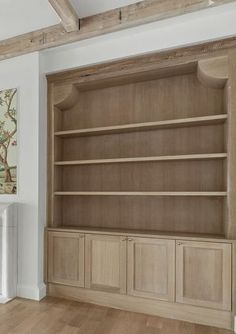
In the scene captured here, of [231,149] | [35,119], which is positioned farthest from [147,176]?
[35,119]

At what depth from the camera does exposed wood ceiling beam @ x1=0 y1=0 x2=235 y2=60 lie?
2.27 m

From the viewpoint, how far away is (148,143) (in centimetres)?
308

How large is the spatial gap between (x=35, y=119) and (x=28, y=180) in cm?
72

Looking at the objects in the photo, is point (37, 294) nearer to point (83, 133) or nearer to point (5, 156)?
point (5, 156)

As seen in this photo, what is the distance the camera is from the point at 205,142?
2861mm

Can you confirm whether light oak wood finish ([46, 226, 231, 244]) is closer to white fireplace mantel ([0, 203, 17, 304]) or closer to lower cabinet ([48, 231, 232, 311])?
lower cabinet ([48, 231, 232, 311])

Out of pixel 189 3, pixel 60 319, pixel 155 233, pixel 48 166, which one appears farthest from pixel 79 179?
pixel 189 3

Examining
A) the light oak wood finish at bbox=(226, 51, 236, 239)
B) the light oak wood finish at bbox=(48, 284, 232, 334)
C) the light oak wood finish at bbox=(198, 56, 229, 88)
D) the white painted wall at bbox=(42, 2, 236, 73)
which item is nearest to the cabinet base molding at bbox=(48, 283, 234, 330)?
the light oak wood finish at bbox=(48, 284, 232, 334)

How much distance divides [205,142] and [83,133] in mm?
1433

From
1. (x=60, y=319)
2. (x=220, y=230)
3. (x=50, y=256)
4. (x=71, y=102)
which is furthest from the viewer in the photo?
(x=71, y=102)

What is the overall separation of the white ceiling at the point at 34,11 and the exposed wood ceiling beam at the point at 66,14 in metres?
0.07

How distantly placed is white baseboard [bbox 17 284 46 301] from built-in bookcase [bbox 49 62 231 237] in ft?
2.46

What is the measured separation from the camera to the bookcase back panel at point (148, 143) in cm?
285

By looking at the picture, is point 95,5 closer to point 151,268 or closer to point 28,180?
point 28,180
